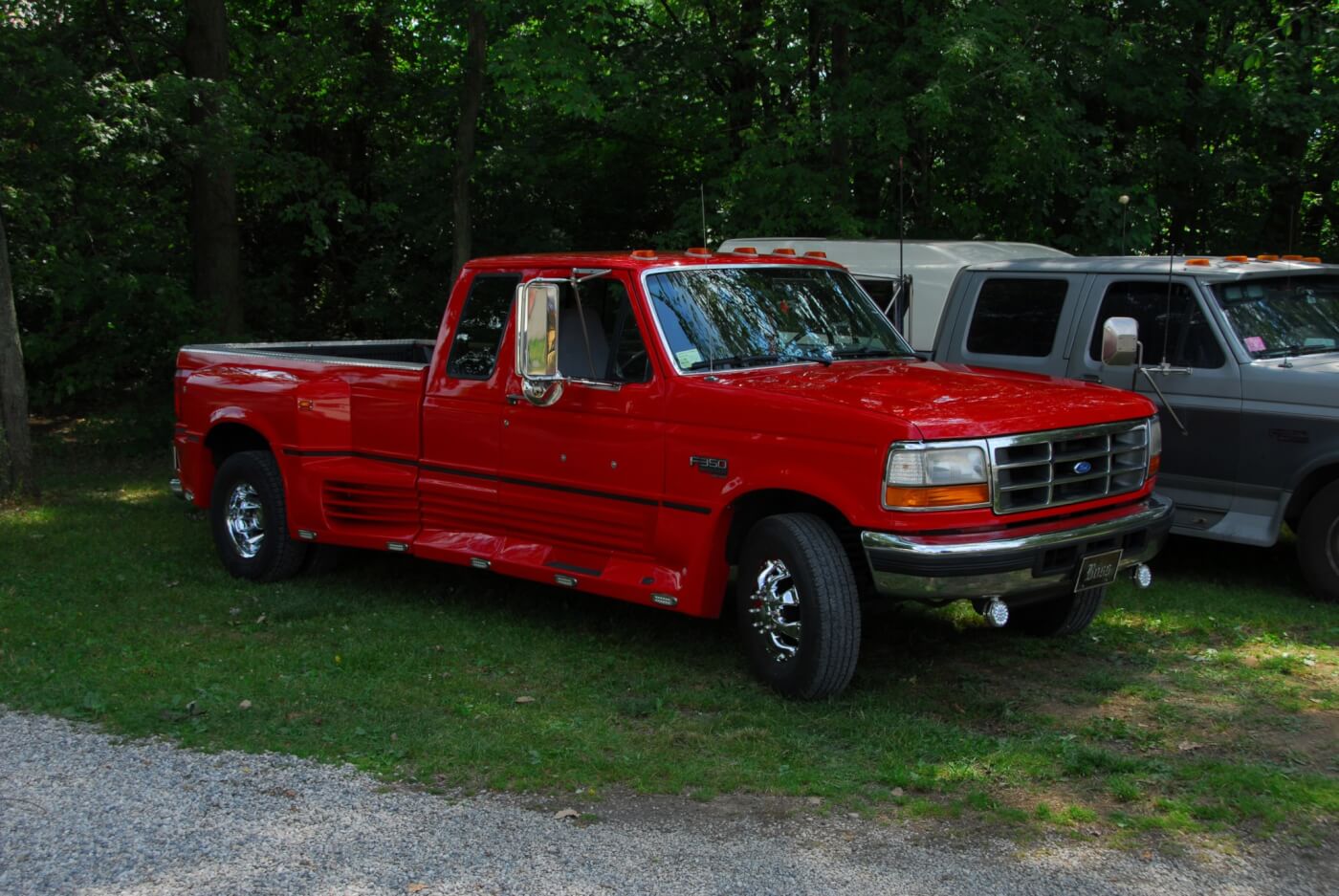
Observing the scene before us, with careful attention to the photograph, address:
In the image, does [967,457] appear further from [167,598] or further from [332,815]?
[167,598]

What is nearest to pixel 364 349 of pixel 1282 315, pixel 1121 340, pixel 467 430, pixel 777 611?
pixel 467 430

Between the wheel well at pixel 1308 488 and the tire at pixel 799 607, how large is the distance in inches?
136

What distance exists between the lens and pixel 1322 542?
7852 mm

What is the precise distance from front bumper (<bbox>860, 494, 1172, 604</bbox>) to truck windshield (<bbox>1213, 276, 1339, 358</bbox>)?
9.65 feet

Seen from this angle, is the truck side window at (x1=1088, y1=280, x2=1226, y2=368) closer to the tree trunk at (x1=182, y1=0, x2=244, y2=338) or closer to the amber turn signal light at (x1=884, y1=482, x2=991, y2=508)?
the amber turn signal light at (x1=884, y1=482, x2=991, y2=508)

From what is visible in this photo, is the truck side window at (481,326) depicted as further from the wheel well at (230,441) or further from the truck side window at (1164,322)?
the truck side window at (1164,322)

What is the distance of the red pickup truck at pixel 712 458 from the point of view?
19.1 ft

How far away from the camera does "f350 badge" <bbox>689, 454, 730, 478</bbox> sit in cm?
638

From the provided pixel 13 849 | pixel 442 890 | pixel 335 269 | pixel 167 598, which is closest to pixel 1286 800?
pixel 442 890

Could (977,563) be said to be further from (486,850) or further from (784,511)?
(486,850)

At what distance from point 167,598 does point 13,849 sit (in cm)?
384

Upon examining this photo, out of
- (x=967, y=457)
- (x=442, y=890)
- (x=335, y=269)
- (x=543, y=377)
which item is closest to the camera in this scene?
(x=442, y=890)

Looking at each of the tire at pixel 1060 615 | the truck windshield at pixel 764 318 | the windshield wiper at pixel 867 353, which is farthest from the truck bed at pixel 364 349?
the tire at pixel 1060 615

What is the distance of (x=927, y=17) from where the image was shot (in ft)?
43.3
